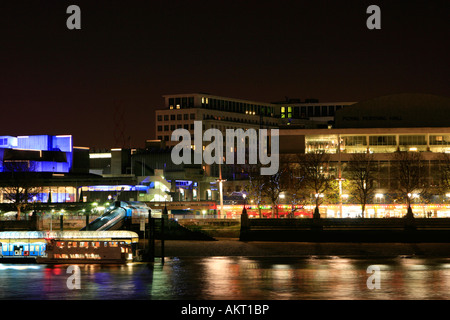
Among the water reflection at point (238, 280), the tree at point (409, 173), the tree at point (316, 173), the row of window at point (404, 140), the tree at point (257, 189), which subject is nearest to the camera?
the water reflection at point (238, 280)

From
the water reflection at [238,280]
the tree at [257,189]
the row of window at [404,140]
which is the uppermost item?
the row of window at [404,140]

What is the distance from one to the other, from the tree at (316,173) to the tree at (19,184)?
4452 cm

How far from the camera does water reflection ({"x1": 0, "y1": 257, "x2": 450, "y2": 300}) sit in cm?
4412

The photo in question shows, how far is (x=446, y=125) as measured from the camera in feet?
472

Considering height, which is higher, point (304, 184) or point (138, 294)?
point (304, 184)

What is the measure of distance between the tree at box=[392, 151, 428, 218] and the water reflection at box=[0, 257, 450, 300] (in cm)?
4924

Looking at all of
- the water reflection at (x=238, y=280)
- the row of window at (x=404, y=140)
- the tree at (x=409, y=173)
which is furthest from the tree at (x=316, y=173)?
the water reflection at (x=238, y=280)

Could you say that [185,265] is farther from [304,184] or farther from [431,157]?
[431,157]

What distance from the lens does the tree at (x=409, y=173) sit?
377 ft

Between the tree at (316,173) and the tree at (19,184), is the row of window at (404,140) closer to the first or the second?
the tree at (316,173)
